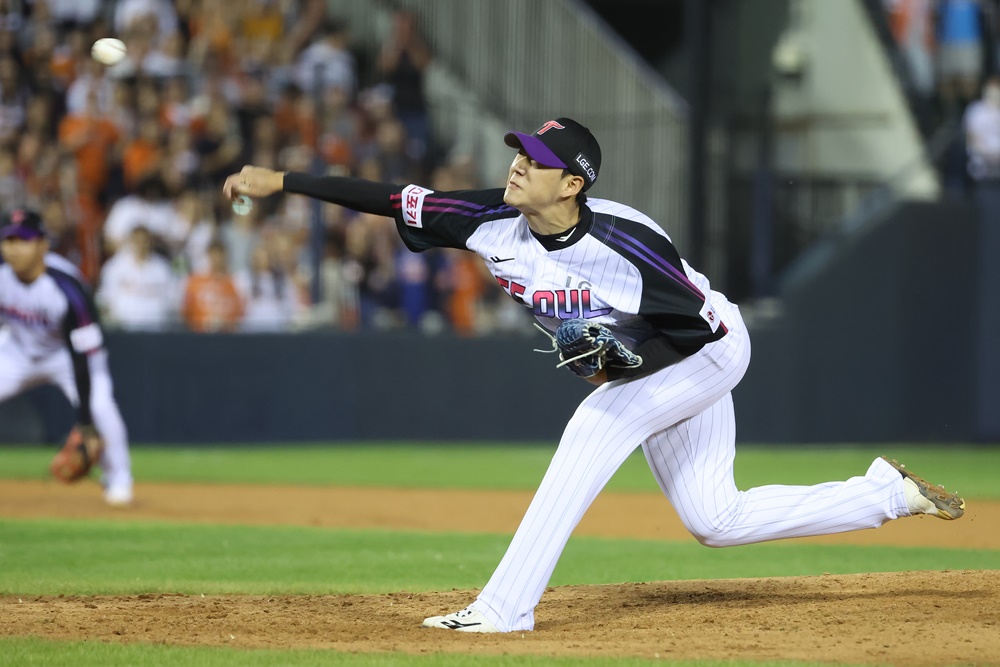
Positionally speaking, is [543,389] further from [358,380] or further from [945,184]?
[945,184]

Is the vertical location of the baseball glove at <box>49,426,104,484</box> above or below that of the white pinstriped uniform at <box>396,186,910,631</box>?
below

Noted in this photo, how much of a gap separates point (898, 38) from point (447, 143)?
18.7 feet

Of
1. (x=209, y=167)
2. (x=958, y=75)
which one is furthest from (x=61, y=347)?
(x=958, y=75)

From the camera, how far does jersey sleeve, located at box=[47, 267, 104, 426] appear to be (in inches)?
390

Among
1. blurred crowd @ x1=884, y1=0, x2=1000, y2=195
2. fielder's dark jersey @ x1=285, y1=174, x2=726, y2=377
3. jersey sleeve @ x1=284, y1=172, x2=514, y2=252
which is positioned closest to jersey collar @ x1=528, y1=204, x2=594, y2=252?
fielder's dark jersey @ x1=285, y1=174, x2=726, y2=377

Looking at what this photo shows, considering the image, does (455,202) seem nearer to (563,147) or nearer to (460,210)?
(460,210)

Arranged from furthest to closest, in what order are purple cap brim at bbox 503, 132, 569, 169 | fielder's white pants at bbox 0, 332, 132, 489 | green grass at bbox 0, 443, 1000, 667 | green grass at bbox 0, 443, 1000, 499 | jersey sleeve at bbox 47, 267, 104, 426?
green grass at bbox 0, 443, 1000, 499 → fielder's white pants at bbox 0, 332, 132, 489 → jersey sleeve at bbox 47, 267, 104, 426 → purple cap brim at bbox 503, 132, 569, 169 → green grass at bbox 0, 443, 1000, 667

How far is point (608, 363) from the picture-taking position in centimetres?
535

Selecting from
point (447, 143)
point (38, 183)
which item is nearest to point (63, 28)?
point (38, 183)

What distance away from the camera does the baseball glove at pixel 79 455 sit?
9430 millimetres

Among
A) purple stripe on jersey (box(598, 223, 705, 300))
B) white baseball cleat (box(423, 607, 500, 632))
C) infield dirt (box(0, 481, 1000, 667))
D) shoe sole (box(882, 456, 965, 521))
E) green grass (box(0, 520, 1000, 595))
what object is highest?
purple stripe on jersey (box(598, 223, 705, 300))

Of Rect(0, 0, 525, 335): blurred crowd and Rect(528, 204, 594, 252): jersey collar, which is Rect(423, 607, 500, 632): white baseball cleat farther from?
Rect(0, 0, 525, 335): blurred crowd

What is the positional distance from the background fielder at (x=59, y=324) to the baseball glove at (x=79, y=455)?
180mm

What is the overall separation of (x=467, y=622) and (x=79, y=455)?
524cm
